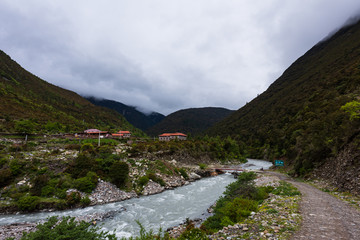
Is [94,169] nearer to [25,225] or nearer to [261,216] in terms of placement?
[25,225]

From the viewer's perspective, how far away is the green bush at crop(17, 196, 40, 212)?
637 inches

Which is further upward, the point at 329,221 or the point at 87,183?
the point at 329,221

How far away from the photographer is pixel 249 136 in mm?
101250

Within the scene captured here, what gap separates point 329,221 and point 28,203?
2516cm

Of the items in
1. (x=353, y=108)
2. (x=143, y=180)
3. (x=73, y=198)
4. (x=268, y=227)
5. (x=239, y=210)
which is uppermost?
(x=353, y=108)

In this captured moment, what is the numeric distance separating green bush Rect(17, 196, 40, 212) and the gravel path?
Answer: 22.9 m

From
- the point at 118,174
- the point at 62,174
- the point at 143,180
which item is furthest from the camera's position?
the point at 143,180

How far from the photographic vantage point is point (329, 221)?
24.4 ft

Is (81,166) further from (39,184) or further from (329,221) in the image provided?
(329,221)

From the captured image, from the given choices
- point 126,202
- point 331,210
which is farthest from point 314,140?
point 126,202

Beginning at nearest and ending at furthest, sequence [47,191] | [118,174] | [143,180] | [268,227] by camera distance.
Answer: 1. [268,227]
2. [47,191]
3. [118,174]
4. [143,180]

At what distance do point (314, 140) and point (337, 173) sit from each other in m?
7.62

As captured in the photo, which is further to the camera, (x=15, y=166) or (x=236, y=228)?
(x=15, y=166)

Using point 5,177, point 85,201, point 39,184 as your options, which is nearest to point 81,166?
point 39,184
